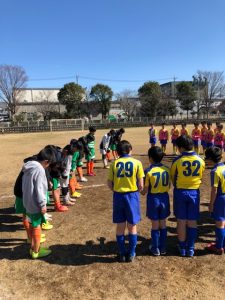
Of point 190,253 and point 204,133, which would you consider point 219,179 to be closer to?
point 190,253

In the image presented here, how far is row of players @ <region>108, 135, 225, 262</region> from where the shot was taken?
165 inches

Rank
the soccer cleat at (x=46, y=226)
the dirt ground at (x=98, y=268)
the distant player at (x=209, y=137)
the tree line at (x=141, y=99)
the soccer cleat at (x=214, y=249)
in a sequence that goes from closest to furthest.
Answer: the dirt ground at (x=98, y=268) → the soccer cleat at (x=214, y=249) → the soccer cleat at (x=46, y=226) → the distant player at (x=209, y=137) → the tree line at (x=141, y=99)

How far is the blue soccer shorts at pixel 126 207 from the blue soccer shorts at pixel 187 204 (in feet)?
2.02

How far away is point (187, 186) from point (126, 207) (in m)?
0.92

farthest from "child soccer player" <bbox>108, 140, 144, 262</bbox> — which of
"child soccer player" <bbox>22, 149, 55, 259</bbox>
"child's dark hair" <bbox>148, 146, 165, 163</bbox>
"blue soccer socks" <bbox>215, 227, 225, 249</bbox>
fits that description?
"blue soccer socks" <bbox>215, 227, 225, 249</bbox>

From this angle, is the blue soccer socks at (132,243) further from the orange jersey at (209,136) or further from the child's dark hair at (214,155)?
the orange jersey at (209,136)

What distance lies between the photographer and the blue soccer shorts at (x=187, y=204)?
427 centimetres

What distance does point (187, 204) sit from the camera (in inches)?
169

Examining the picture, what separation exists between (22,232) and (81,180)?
13.3ft

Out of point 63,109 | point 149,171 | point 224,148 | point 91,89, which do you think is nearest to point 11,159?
point 224,148

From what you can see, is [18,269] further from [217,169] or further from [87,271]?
[217,169]

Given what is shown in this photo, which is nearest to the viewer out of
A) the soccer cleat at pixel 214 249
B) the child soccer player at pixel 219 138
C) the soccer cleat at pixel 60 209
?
the soccer cleat at pixel 214 249

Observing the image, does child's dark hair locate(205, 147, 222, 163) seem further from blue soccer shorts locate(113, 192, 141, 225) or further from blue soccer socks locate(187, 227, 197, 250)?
blue soccer shorts locate(113, 192, 141, 225)

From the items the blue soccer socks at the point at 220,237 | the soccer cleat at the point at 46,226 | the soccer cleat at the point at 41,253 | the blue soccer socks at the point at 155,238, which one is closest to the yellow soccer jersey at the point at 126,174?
the blue soccer socks at the point at 155,238
